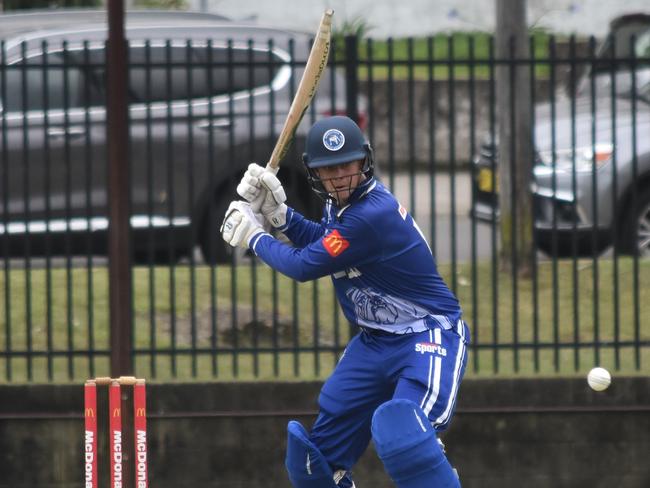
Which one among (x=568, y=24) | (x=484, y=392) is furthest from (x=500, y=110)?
(x=568, y=24)

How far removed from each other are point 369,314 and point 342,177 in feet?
1.99

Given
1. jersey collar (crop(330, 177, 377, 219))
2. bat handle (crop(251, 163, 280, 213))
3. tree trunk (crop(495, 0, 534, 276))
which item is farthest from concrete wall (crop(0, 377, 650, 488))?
jersey collar (crop(330, 177, 377, 219))

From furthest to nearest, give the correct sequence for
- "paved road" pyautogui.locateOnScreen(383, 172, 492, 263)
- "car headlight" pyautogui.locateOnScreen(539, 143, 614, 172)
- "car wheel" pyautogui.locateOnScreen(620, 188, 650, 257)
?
1. "paved road" pyautogui.locateOnScreen(383, 172, 492, 263)
2. "car headlight" pyautogui.locateOnScreen(539, 143, 614, 172)
3. "car wheel" pyautogui.locateOnScreen(620, 188, 650, 257)

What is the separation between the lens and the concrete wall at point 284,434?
25.6 ft

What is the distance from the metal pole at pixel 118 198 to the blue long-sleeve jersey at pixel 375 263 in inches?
69.4

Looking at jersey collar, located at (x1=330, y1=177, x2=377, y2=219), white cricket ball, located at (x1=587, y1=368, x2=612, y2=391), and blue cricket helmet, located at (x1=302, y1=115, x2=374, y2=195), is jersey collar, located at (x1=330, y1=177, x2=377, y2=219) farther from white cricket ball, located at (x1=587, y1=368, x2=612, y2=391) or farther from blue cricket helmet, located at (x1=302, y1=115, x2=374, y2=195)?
white cricket ball, located at (x1=587, y1=368, x2=612, y2=391)

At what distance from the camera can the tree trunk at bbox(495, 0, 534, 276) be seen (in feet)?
26.6

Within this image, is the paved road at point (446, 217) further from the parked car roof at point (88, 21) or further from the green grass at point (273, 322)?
the parked car roof at point (88, 21)

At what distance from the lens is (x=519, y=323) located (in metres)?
8.45

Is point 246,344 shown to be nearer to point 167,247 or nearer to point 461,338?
point 167,247

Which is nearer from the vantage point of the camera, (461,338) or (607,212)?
(461,338)

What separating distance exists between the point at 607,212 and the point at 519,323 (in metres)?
0.81

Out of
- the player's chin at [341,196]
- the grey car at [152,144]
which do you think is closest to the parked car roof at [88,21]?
the grey car at [152,144]

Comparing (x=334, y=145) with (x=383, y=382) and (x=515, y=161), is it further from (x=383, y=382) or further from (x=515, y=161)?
(x=515, y=161)
